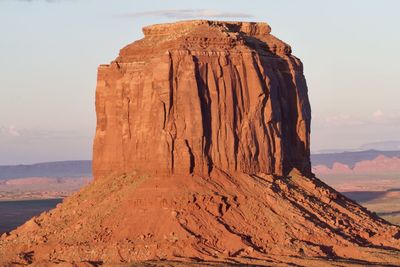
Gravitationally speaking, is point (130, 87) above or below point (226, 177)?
above

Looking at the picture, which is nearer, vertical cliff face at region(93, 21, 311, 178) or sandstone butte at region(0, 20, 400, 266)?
sandstone butte at region(0, 20, 400, 266)

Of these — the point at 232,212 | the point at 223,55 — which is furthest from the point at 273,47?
the point at 232,212

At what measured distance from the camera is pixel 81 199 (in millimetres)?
70938

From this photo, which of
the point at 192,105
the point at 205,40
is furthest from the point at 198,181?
the point at 205,40

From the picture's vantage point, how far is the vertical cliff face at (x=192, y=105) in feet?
220

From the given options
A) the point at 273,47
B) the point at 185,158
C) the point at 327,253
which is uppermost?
the point at 273,47

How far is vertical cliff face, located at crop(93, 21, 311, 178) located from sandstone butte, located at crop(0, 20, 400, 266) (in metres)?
0.06

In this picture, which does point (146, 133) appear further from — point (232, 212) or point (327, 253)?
point (327, 253)

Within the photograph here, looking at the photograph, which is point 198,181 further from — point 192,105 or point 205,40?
point 205,40

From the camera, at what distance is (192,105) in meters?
66.9

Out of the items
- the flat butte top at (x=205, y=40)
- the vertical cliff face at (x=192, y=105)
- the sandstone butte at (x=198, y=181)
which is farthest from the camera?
the flat butte top at (x=205, y=40)

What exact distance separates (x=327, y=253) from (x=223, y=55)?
41.1 ft

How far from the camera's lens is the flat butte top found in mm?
68250

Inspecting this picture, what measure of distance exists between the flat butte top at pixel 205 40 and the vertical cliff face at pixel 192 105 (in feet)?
0.25
